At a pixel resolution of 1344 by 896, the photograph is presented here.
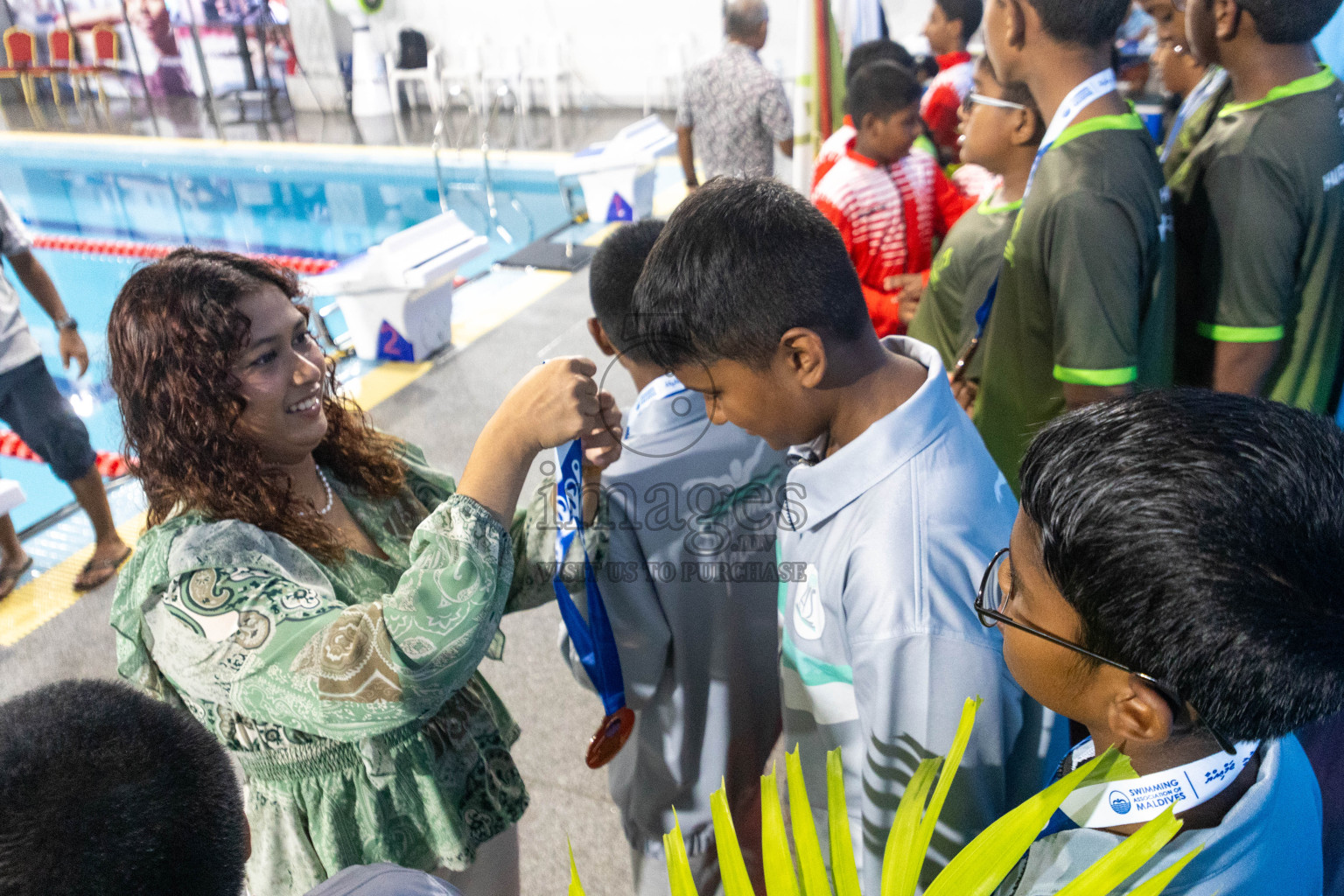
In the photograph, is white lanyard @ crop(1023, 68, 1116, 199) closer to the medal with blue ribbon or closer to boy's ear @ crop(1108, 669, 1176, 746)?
the medal with blue ribbon

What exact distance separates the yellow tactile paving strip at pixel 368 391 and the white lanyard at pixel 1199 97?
1.71 metres

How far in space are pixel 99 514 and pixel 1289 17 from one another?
420 centimetres

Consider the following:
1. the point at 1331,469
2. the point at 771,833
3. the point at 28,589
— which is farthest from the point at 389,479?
the point at 28,589

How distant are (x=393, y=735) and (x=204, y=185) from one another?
11193 millimetres

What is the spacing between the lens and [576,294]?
239 inches

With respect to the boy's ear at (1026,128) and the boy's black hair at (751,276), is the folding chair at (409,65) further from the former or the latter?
the boy's black hair at (751,276)

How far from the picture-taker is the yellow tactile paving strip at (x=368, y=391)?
3.27 metres

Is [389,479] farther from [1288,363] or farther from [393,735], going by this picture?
[1288,363]

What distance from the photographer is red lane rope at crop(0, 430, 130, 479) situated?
4.61 metres

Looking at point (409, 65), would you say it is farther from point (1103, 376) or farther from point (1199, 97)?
point (1103, 376)

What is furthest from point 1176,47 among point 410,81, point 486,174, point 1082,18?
point 410,81

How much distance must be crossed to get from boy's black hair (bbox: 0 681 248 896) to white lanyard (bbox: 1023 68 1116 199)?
191 cm

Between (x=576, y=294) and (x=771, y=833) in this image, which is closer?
(x=771, y=833)

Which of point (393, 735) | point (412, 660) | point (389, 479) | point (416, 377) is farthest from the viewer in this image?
point (416, 377)
